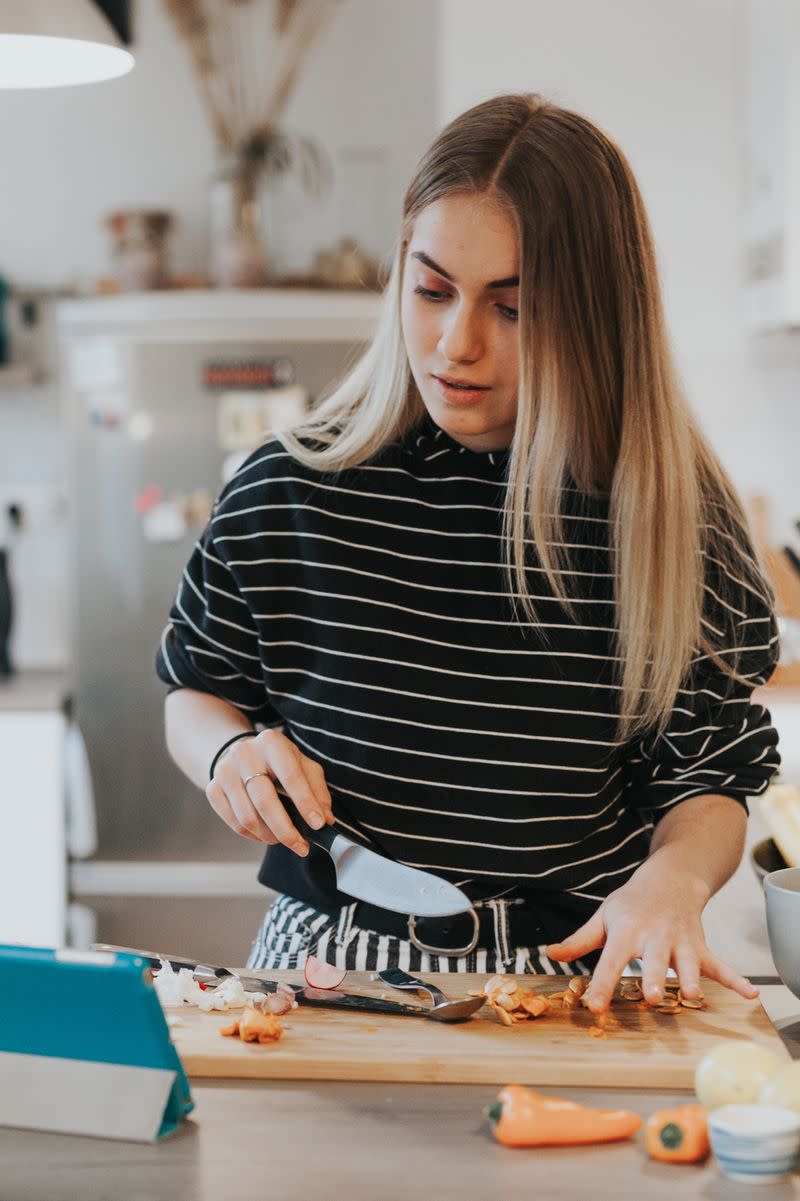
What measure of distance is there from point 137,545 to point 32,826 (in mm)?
648

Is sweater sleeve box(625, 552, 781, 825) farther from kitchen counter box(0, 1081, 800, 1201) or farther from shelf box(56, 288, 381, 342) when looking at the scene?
shelf box(56, 288, 381, 342)

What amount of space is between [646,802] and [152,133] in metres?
2.77

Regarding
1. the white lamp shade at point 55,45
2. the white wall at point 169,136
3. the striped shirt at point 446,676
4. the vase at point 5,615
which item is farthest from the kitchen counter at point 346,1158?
the white wall at point 169,136

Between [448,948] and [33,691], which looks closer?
[448,948]

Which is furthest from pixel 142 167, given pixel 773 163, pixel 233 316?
pixel 773 163

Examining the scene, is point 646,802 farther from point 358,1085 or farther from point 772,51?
point 772,51

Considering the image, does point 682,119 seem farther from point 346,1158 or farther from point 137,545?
point 346,1158

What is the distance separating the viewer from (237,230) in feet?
10.5

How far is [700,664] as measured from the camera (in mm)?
1150

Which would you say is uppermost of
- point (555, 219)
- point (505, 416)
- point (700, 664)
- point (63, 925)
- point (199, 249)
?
point (199, 249)

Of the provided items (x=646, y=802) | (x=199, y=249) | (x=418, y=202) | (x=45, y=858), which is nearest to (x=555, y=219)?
(x=418, y=202)

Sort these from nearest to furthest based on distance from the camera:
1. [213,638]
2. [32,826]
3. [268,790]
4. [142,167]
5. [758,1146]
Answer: [758,1146]
[268,790]
[213,638]
[32,826]
[142,167]

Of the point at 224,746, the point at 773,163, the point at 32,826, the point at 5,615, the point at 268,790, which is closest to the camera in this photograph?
the point at 268,790

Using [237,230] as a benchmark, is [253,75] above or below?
above
